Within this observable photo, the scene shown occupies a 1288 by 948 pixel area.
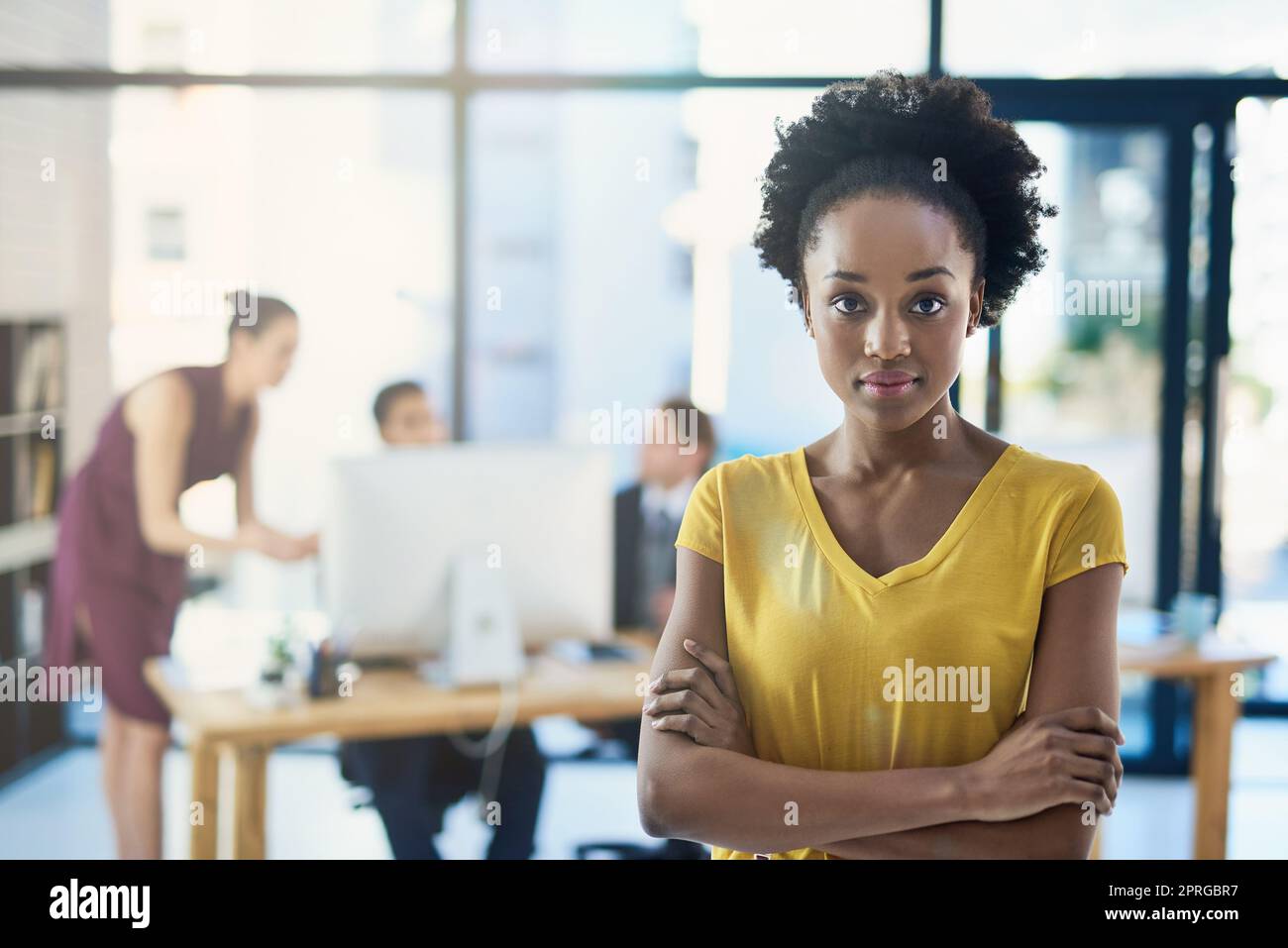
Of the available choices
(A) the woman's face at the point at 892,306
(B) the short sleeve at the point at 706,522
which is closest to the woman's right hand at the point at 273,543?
(B) the short sleeve at the point at 706,522

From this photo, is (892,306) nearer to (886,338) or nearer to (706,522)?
(886,338)

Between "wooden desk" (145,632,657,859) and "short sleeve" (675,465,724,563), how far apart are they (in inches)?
48.7

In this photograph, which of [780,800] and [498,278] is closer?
[780,800]

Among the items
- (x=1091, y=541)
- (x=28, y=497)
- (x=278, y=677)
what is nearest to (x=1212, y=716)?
(x=1091, y=541)

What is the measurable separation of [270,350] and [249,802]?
131 cm

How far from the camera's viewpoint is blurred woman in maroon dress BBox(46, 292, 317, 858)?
2.87 metres

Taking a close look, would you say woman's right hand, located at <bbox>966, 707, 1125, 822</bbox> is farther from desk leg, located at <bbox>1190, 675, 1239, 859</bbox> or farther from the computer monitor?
desk leg, located at <bbox>1190, 675, 1239, 859</bbox>

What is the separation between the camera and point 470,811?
355 centimetres

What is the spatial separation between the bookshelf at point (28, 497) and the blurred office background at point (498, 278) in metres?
0.01

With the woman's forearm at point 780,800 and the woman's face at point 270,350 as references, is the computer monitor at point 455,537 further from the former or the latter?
the woman's forearm at point 780,800

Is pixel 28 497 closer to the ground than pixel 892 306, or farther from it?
closer to the ground

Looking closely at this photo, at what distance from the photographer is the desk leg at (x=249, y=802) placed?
2266 millimetres

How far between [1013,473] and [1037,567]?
0.11 meters

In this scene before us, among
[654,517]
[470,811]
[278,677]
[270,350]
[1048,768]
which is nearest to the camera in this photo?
[1048,768]
